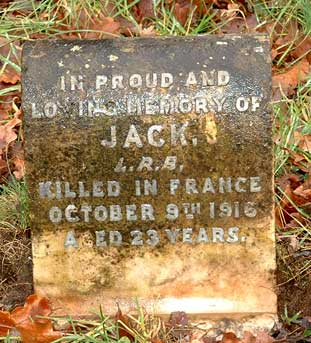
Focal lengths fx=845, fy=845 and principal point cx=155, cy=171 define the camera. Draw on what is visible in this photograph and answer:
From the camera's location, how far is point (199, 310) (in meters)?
3.00

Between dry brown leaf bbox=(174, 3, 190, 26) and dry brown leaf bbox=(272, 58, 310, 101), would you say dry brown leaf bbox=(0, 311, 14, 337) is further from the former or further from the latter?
dry brown leaf bbox=(174, 3, 190, 26)

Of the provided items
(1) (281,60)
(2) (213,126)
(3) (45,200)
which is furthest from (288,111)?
(3) (45,200)

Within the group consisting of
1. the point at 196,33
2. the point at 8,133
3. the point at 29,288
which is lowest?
the point at 29,288

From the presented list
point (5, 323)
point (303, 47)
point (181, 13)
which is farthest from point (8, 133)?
point (303, 47)

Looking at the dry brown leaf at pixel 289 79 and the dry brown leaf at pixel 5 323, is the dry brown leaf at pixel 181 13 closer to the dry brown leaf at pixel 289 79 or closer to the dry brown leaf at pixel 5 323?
the dry brown leaf at pixel 289 79

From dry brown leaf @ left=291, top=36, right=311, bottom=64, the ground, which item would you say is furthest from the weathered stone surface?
dry brown leaf @ left=291, top=36, right=311, bottom=64

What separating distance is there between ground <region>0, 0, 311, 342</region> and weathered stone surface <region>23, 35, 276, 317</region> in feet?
1.03

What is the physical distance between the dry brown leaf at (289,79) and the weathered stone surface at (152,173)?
154 cm

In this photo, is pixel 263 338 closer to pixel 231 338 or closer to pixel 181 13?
pixel 231 338

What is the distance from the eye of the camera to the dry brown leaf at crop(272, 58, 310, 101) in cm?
441

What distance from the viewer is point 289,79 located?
4461 mm

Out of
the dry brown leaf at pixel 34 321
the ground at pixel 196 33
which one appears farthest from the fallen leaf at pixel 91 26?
the dry brown leaf at pixel 34 321

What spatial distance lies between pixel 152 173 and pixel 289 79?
70.1 inches

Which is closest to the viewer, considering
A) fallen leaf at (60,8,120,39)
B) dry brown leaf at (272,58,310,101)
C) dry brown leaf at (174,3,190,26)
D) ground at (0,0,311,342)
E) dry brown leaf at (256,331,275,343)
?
dry brown leaf at (256,331,275,343)
